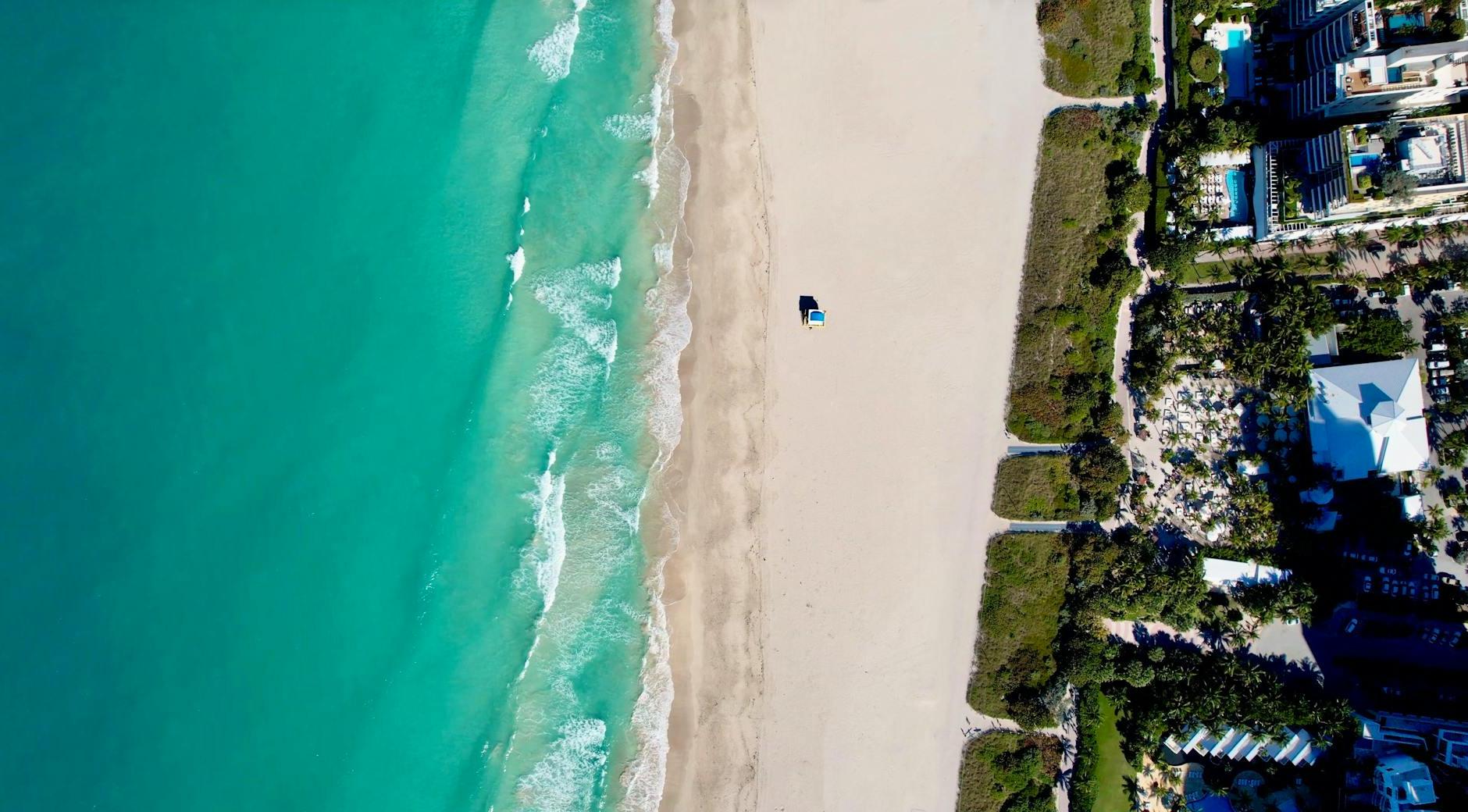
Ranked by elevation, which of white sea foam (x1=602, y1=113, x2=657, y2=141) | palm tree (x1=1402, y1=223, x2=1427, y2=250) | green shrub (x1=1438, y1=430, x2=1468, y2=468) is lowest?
green shrub (x1=1438, y1=430, x2=1468, y2=468)

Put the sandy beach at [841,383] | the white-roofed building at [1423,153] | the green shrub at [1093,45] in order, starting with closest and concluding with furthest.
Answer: the white-roofed building at [1423,153] → the sandy beach at [841,383] → the green shrub at [1093,45]

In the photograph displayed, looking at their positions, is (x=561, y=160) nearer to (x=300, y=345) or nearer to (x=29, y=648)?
(x=300, y=345)

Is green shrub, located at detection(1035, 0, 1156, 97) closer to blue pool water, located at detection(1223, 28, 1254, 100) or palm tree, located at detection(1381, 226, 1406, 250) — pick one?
blue pool water, located at detection(1223, 28, 1254, 100)

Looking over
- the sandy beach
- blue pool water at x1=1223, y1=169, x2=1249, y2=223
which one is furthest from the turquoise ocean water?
blue pool water at x1=1223, y1=169, x2=1249, y2=223

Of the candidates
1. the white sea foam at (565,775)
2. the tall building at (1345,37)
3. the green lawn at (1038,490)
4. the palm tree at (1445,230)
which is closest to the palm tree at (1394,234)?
the palm tree at (1445,230)

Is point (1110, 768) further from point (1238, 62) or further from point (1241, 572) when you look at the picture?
point (1238, 62)

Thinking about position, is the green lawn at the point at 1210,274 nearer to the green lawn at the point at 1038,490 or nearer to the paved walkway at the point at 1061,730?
the green lawn at the point at 1038,490

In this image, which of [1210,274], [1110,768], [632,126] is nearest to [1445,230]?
[1210,274]
